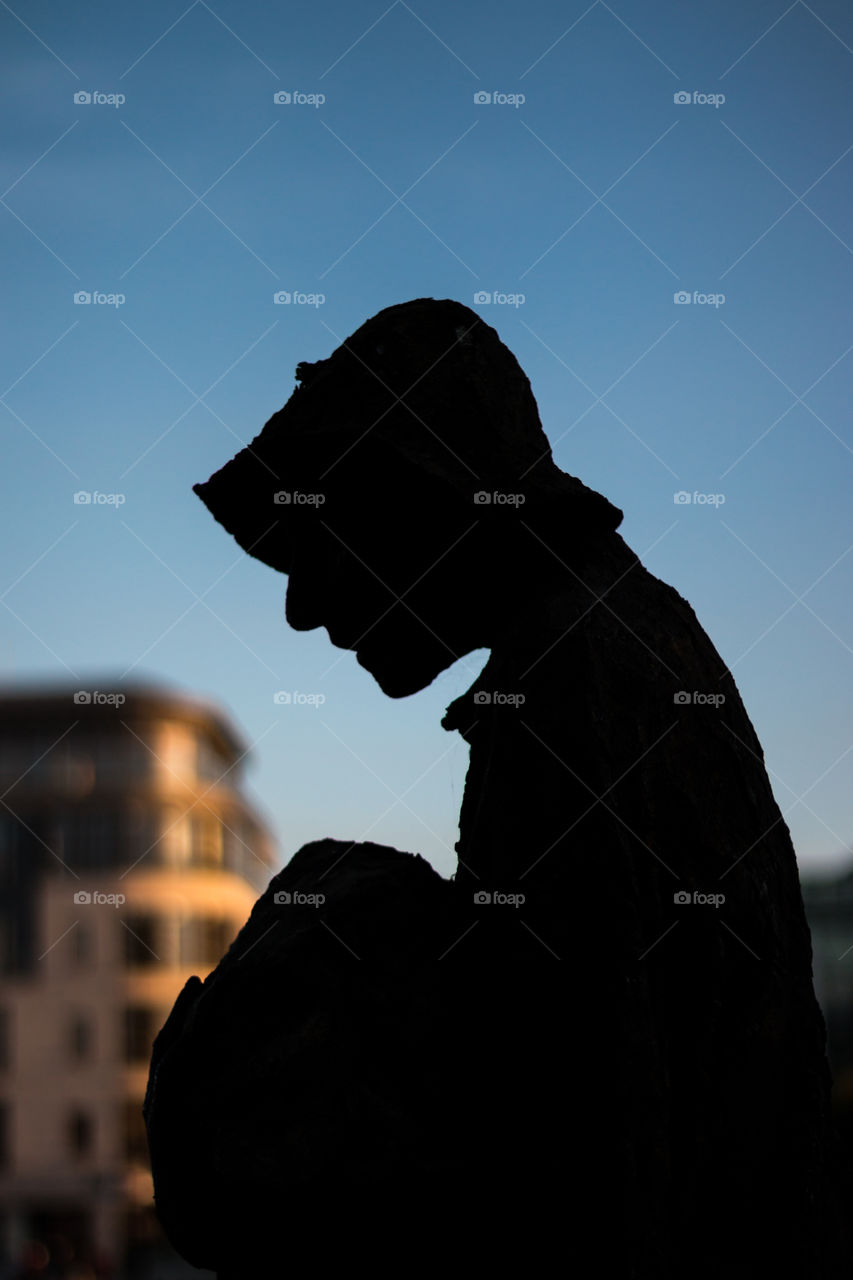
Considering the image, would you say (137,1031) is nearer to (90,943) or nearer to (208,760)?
(90,943)

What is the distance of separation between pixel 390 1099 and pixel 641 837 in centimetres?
66

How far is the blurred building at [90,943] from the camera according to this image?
180 feet

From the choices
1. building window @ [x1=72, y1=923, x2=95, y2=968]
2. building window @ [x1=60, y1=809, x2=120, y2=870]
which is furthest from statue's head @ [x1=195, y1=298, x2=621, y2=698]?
building window @ [x1=60, y1=809, x2=120, y2=870]

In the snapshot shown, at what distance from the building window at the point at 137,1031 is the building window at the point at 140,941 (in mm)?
1833

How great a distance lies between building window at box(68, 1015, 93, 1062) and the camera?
55406 mm

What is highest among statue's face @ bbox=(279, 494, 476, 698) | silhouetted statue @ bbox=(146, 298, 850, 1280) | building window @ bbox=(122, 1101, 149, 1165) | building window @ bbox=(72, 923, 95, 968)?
building window @ bbox=(72, 923, 95, 968)

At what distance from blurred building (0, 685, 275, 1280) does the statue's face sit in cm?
4930

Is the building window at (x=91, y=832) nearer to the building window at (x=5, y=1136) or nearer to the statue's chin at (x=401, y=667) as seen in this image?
the building window at (x=5, y=1136)

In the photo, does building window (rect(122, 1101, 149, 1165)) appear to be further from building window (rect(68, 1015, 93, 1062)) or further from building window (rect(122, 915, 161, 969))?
building window (rect(122, 915, 161, 969))

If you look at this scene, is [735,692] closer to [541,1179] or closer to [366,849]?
[366,849]

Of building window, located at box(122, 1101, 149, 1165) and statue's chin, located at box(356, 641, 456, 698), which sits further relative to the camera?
building window, located at box(122, 1101, 149, 1165)

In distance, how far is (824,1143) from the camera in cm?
295

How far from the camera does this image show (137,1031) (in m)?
56.6

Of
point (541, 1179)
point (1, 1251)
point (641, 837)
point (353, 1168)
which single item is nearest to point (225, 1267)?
point (353, 1168)
